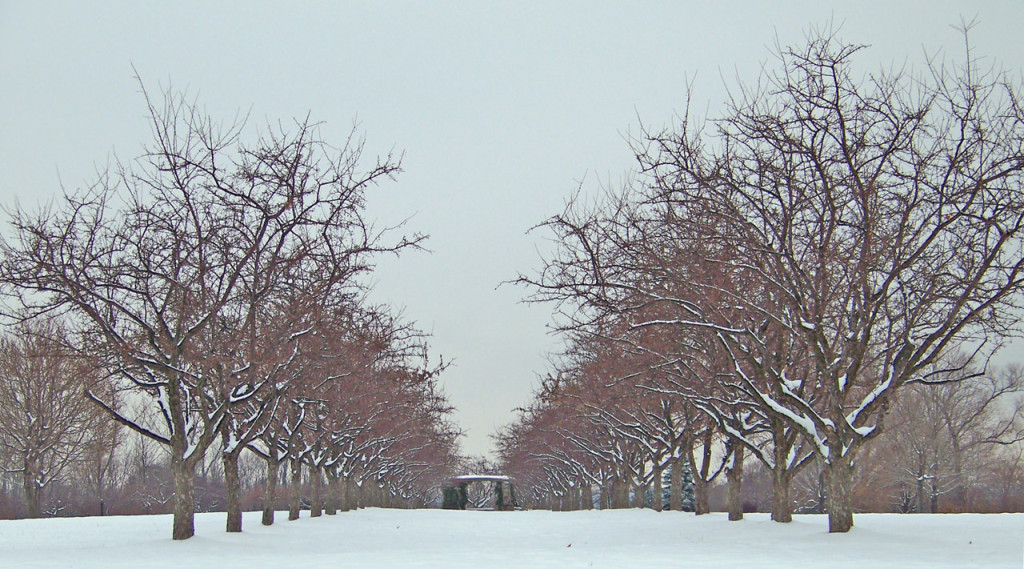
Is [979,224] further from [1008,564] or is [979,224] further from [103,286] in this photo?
[103,286]

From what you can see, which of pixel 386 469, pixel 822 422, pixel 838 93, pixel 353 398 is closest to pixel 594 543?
pixel 822 422

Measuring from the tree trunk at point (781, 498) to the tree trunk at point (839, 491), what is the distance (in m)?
5.73

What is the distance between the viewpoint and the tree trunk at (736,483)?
88.1 ft

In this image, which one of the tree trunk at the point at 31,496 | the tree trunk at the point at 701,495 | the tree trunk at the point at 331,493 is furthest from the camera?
the tree trunk at the point at 31,496

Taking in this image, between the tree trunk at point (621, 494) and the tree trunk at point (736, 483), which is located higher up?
the tree trunk at point (736, 483)

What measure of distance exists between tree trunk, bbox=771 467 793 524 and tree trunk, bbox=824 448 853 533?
18.8 ft

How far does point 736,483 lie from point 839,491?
10913mm

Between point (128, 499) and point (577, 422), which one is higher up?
point (577, 422)

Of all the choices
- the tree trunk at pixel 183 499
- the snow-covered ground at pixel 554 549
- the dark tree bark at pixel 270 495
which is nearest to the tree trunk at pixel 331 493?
the dark tree bark at pixel 270 495

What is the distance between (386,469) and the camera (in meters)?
68.1

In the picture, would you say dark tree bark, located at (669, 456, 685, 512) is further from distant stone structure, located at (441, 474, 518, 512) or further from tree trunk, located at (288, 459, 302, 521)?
distant stone structure, located at (441, 474, 518, 512)

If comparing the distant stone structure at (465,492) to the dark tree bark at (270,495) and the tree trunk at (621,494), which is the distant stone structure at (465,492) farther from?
the dark tree bark at (270,495)

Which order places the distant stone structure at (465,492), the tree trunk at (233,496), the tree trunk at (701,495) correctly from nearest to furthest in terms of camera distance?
the tree trunk at (233,496)
the tree trunk at (701,495)
the distant stone structure at (465,492)

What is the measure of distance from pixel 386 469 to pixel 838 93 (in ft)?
186
